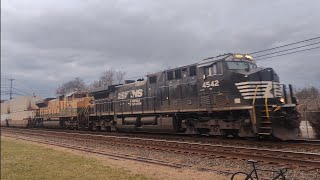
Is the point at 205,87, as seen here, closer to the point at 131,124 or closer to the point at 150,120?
the point at 150,120

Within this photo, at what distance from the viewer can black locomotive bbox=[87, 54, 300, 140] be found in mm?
13867

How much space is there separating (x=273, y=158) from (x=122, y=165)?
178 inches

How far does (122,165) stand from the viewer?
420 inches

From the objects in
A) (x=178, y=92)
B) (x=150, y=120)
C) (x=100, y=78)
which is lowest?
(x=150, y=120)

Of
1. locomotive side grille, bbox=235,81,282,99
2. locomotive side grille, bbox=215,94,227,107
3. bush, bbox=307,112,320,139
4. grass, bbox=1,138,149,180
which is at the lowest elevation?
grass, bbox=1,138,149,180

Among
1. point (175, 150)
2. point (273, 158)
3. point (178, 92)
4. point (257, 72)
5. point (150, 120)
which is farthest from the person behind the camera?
point (150, 120)

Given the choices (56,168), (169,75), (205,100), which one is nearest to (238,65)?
(205,100)

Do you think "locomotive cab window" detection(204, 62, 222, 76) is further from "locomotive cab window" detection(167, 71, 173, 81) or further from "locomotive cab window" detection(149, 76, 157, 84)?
"locomotive cab window" detection(149, 76, 157, 84)

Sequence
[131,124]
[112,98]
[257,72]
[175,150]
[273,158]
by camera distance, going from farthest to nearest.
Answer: [112,98] < [131,124] < [257,72] < [175,150] < [273,158]

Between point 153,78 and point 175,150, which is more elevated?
point 153,78

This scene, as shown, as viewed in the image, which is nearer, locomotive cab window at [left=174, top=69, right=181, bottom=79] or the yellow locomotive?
locomotive cab window at [left=174, top=69, right=181, bottom=79]

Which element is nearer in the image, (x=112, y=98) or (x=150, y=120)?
(x=150, y=120)

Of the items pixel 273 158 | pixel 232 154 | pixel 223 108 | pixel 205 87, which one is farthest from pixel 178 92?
pixel 273 158

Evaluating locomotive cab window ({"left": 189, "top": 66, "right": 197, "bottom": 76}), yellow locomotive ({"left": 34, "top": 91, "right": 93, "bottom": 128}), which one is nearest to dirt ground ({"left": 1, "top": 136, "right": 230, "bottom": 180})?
locomotive cab window ({"left": 189, "top": 66, "right": 197, "bottom": 76})
